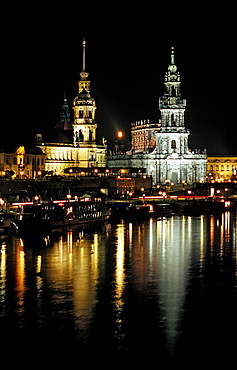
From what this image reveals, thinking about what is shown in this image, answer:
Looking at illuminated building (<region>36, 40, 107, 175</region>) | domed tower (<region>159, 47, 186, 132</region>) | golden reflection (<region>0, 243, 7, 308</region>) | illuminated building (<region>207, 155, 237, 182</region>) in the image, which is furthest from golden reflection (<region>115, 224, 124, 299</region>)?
illuminated building (<region>207, 155, 237, 182</region>)

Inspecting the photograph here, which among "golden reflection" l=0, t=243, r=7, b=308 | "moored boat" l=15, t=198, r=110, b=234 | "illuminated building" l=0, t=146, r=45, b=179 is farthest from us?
"illuminated building" l=0, t=146, r=45, b=179

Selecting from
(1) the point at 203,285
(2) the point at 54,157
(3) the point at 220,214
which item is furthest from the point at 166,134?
(1) the point at 203,285

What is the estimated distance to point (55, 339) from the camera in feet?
93.2

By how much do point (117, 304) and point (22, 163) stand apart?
85724 mm

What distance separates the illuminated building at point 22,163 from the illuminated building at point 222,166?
56.6m

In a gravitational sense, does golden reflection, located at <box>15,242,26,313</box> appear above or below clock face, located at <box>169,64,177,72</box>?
below

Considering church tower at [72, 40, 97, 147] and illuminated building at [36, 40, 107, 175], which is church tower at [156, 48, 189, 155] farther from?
church tower at [72, 40, 97, 147]

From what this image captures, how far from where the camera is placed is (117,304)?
33.8 meters

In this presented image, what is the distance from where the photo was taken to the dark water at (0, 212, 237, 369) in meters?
27.2

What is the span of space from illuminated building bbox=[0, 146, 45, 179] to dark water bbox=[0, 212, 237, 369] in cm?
5910

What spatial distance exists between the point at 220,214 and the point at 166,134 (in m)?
51.2

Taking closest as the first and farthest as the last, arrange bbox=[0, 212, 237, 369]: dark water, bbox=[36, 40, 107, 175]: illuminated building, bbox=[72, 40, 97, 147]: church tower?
bbox=[0, 212, 237, 369]: dark water, bbox=[36, 40, 107, 175]: illuminated building, bbox=[72, 40, 97, 147]: church tower

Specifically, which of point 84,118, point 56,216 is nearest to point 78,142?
point 84,118

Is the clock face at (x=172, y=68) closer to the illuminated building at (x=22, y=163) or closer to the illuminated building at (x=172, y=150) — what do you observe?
the illuminated building at (x=172, y=150)
